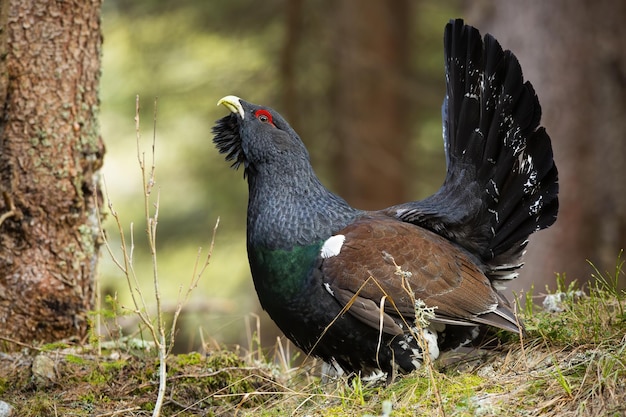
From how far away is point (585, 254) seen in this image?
24.8ft

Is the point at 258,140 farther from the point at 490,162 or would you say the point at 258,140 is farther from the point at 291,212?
the point at 490,162

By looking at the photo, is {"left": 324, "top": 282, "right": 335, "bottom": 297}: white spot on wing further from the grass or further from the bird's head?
the bird's head

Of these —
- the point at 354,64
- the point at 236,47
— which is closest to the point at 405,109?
the point at 354,64

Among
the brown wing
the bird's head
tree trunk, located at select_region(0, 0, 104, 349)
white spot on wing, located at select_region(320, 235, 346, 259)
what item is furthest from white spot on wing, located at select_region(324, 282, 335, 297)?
tree trunk, located at select_region(0, 0, 104, 349)

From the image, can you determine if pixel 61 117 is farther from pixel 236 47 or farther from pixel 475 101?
pixel 236 47

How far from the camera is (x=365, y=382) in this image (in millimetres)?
4469

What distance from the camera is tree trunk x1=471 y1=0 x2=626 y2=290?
301 inches

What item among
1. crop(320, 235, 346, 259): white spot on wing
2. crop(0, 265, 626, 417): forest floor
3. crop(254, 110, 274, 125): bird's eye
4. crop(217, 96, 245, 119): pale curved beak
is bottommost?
crop(0, 265, 626, 417): forest floor

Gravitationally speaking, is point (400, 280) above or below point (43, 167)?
below

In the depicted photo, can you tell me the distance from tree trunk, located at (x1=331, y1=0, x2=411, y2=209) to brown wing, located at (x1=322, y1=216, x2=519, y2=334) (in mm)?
6666

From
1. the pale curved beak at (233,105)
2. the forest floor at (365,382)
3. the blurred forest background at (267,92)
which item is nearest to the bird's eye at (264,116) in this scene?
the pale curved beak at (233,105)

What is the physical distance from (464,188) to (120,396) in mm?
2537

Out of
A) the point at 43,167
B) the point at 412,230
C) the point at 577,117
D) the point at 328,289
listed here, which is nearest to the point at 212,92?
the point at 577,117

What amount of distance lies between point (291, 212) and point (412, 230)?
77cm
